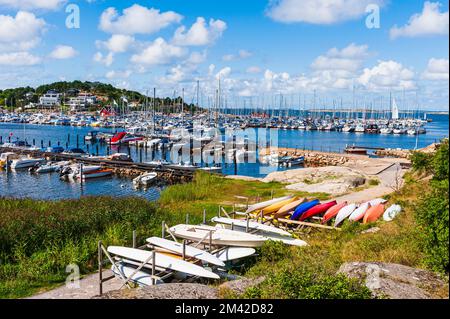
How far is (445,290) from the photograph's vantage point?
8.13 metres

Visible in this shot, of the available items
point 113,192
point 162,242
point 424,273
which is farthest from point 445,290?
point 113,192

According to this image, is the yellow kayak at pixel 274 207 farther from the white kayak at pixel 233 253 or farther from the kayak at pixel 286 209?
the white kayak at pixel 233 253

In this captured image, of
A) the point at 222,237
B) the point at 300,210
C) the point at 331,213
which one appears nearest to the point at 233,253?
the point at 222,237

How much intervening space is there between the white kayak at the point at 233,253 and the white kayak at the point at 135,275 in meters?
2.71

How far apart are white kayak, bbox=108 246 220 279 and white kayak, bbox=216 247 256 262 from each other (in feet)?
6.63

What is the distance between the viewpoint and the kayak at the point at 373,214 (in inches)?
752

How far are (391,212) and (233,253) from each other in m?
8.81

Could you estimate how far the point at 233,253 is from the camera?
45.1ft

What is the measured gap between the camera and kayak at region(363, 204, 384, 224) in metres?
19.1

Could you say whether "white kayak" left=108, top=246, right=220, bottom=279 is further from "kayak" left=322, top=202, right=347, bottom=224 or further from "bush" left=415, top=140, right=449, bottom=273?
"kayak" left=322, top=202, right=347, bottom=224

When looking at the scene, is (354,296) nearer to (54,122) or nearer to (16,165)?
(16,165)

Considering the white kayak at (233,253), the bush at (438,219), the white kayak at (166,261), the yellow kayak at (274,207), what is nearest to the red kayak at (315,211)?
the yellow kayak at (274,207)

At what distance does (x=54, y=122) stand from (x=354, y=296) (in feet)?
481

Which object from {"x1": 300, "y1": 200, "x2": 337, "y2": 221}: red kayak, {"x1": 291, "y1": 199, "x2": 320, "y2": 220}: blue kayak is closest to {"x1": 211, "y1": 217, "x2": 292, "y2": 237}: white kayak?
{"x1": 291, "y1": 199, "x2": 320, "y2": 220}: blue kayak
